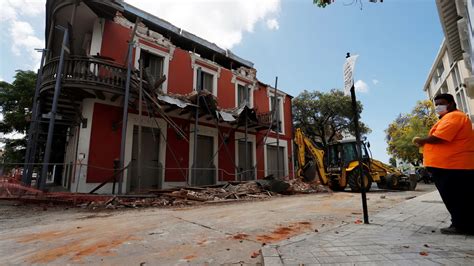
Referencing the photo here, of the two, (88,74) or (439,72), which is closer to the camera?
(88,74)

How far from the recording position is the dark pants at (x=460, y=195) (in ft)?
9.37

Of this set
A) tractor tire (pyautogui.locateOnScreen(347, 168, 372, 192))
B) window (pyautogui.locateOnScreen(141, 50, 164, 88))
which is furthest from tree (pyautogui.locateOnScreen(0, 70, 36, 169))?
tractor tire (pyautogui.locateOnScreen(347, 168, 372, 192))

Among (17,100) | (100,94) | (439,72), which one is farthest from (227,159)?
(439,72)

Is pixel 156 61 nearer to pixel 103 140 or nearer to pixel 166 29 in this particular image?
pixel 166 29

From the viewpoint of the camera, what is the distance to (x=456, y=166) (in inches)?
114

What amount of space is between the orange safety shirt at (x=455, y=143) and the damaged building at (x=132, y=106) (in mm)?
7496

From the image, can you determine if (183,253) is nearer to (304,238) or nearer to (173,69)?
(304,238)

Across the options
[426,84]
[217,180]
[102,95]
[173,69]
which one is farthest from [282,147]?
[426,84]

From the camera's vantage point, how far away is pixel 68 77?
8.34m

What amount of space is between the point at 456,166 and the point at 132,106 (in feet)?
33.6

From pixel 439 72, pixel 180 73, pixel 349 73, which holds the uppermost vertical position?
pixel 439 72

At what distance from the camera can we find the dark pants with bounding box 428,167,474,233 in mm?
2855

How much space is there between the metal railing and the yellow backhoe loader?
9587mm

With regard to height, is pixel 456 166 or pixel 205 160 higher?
pixel 205 160
